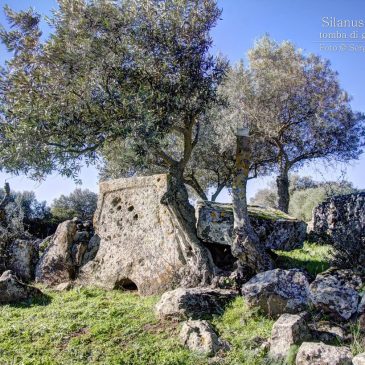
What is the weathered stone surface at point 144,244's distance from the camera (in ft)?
32.1

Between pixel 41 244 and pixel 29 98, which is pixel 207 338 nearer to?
pixel 29 98

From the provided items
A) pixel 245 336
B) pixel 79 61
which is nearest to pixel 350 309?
pixel 245 336

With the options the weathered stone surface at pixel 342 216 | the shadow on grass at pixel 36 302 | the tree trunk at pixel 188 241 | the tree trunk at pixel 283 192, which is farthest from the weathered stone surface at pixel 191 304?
the tree trunk at pixel 283 192

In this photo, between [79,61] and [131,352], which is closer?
[131,352]

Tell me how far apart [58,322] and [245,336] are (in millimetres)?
3489

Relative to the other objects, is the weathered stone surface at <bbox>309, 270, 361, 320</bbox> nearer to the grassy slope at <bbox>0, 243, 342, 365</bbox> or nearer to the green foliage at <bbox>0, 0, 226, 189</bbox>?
the grassy slope at <bbox>0, 243, 342, 365</bbox>

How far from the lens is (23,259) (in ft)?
40.9

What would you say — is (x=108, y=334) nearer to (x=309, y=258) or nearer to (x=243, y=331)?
(x=243, y=331)

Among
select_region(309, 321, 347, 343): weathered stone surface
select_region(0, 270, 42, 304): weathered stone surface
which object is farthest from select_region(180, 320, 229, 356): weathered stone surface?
select_region(0, 270, 42, 304): weathered stone surface

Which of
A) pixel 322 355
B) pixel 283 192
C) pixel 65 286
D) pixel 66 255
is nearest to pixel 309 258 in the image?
pixel 322 355

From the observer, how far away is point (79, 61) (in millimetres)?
10070

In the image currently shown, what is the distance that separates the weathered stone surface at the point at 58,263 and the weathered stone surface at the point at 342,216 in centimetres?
707

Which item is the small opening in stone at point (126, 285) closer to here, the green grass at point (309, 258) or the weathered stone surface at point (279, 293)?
the green grass at point (309, 258)

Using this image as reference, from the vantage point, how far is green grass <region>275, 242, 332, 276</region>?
9.33 metres
